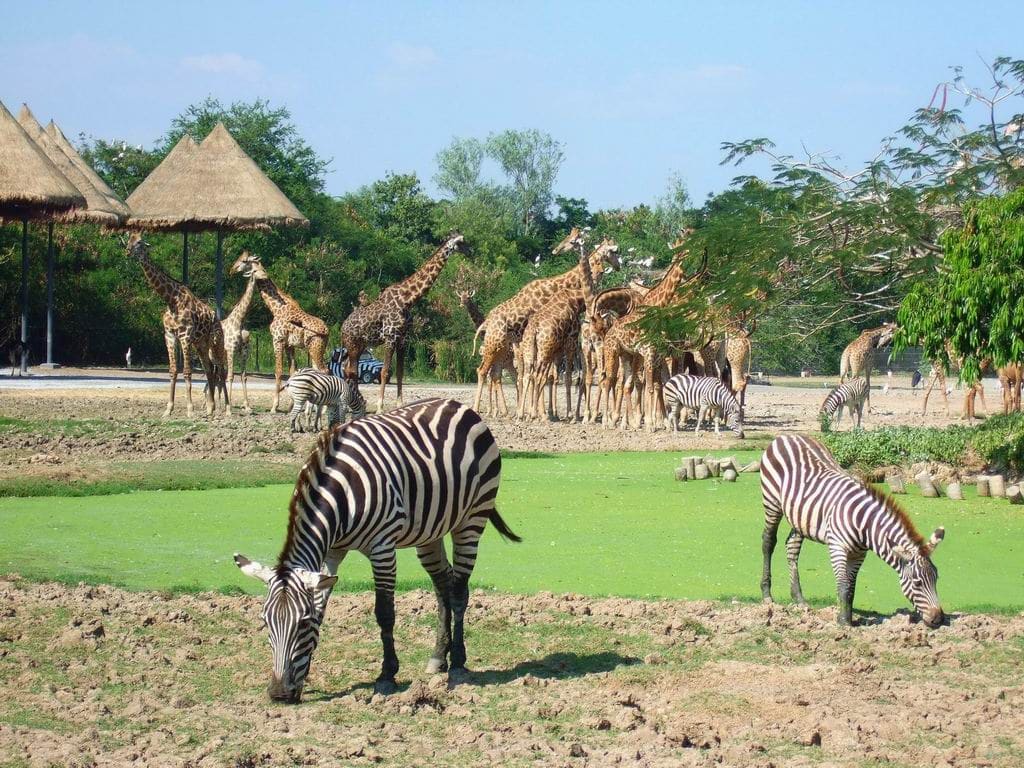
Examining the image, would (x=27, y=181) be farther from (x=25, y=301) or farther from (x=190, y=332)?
(x=190, y=332)

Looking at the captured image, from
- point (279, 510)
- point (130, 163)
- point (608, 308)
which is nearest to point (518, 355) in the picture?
point (608, 308)

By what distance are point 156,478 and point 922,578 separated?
33.7 feet

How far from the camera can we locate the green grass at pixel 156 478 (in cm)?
1513

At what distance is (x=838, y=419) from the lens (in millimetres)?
26766

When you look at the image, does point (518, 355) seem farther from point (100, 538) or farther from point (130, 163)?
point (130, 163)

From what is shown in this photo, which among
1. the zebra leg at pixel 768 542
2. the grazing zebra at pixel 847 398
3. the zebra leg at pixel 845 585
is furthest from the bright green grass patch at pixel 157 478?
the grazing zebra at pixel 847 398

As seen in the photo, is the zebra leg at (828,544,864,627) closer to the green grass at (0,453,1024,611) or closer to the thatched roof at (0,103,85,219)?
the green grass at (0,453,1024,611)

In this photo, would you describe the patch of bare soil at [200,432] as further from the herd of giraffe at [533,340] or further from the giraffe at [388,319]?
the giraffe at [388,319]

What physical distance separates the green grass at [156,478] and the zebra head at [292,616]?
9.08 metres

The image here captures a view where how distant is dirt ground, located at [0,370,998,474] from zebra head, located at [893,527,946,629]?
10730mm

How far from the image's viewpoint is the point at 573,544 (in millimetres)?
12125

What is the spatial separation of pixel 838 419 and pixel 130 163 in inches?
1363

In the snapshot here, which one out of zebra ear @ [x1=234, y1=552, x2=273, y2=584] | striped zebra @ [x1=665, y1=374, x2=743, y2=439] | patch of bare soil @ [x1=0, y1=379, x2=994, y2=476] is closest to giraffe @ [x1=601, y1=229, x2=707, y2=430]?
striped zebra @ [x1=665, y1=374, x2=743, y2=439]

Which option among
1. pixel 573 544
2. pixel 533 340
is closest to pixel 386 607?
pixel 573 544
